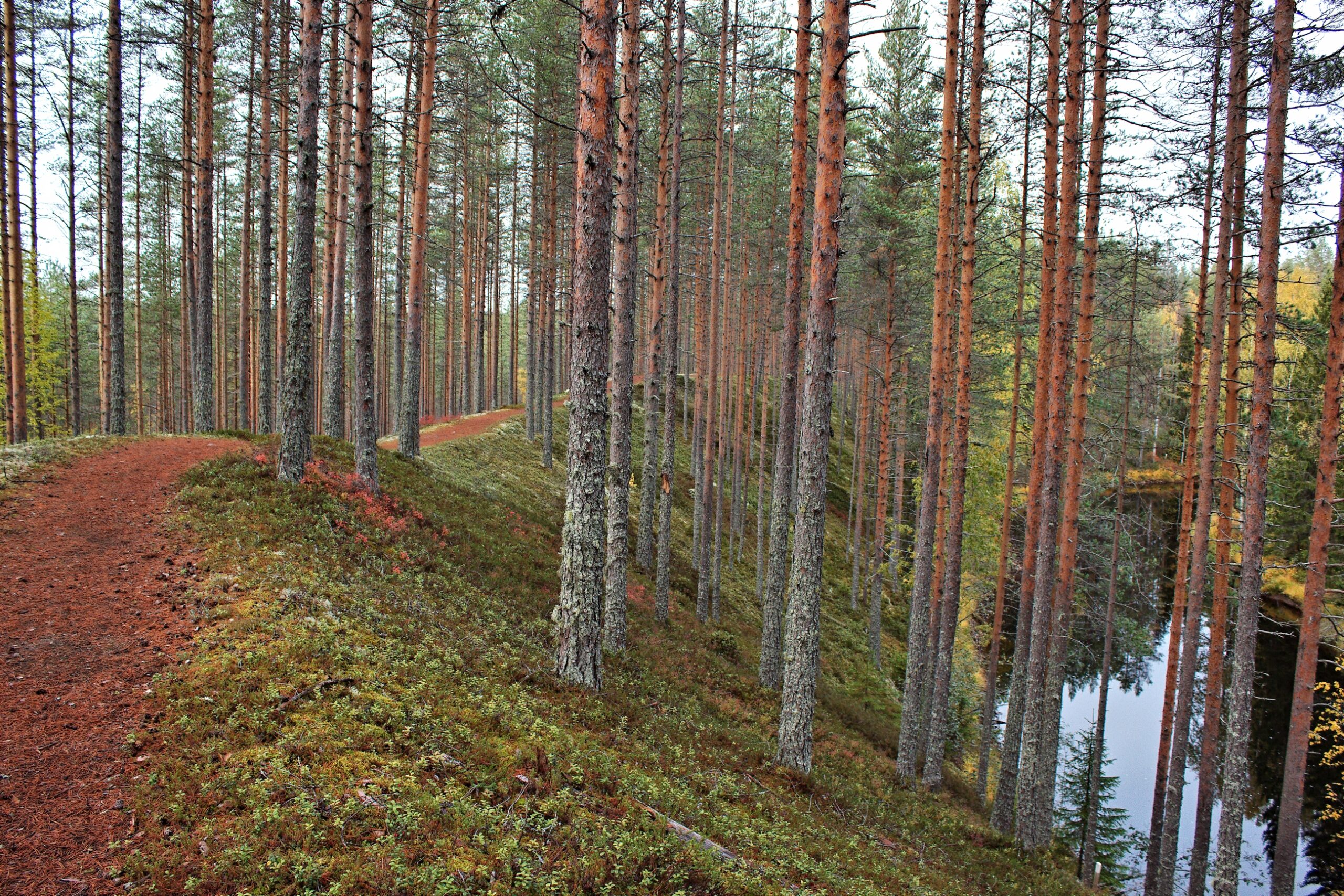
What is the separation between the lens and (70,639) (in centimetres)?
628

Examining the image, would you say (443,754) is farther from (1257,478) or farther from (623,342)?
(1257,478)

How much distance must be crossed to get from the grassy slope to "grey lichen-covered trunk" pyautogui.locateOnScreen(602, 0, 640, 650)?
3.66 ft

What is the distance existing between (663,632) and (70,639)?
1024 centimetres

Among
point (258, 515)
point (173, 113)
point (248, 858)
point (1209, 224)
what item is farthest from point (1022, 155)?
point (173, 113)

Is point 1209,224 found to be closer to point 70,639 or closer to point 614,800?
point 614,800

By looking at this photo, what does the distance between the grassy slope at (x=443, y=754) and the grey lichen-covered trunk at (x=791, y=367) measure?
6.02 ft

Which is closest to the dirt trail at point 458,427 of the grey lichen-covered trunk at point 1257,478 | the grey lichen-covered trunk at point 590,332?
the grey lichen-covered trunk at point 590,332

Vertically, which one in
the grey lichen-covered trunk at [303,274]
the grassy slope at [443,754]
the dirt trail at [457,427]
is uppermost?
the grey lichen-covered trunk at [303,274]

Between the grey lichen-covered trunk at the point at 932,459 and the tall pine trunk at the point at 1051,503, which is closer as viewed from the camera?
the tall pine trunk at the point at 1051,503

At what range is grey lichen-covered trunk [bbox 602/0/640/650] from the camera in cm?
1062

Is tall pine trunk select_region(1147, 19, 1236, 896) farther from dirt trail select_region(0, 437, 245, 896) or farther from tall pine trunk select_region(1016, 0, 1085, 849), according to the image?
dirt trail select_region(0, 437, 245, 896)

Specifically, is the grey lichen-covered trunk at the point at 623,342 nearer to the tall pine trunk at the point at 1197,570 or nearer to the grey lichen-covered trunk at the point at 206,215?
the tall pine trunk at the point at 1197,570

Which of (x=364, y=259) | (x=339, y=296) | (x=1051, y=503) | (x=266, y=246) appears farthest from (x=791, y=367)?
(x=266, y=246)

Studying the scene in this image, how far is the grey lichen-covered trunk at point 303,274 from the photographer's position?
10.3 metres
